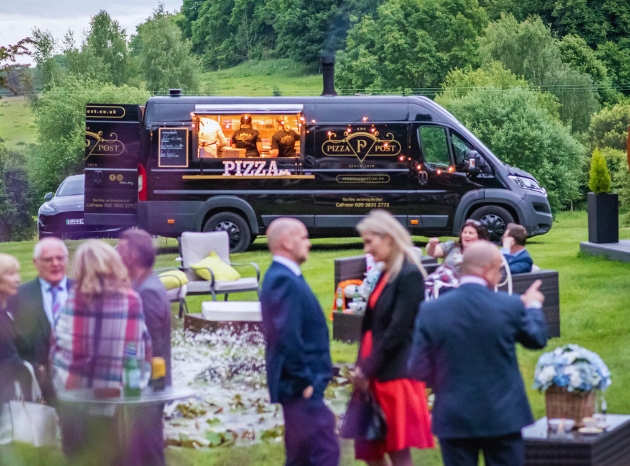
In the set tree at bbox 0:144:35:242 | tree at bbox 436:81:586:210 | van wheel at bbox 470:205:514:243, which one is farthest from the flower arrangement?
tree at bbox 436:81:586:210

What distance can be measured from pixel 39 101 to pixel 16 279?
53.6m

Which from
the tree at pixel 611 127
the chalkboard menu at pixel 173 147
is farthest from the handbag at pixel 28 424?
the tree at pixel 611 127

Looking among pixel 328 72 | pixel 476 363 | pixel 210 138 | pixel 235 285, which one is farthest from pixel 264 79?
pixel 476 363

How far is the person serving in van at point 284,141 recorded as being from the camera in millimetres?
16875

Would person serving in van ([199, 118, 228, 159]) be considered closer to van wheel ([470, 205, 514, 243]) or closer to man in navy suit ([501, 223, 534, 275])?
van wheel ([470, 205, 514, 243])

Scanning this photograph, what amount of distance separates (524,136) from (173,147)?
29400mm

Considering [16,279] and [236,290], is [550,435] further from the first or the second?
[236,290]

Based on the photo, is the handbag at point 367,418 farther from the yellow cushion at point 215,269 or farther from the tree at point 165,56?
the tree at point 165,56

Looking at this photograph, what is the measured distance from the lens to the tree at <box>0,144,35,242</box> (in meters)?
41.7

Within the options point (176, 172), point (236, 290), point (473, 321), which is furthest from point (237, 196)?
point (473, 321)

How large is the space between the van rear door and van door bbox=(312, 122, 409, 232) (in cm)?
304

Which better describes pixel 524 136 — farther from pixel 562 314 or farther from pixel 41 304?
pixel 41 304

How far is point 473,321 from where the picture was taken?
159 inches

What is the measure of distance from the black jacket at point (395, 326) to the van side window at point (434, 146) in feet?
40.5
